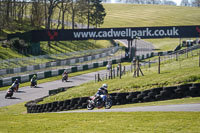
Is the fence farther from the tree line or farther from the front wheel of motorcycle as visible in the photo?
the front wheel of motorcycle

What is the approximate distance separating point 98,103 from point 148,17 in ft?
374

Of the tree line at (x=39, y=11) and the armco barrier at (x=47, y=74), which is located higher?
the tree line at (x=39, y=11)

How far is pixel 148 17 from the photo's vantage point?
128 metres

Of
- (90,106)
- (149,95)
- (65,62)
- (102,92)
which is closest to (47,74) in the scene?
(65,62)

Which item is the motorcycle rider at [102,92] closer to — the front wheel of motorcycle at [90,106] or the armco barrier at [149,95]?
the front wheel of motorcycle at [90,106]

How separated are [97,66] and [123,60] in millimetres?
6612

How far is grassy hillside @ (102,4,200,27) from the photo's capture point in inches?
4618

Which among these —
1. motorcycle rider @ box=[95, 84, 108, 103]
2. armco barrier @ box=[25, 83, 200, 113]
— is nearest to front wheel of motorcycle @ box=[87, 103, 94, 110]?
motorcycle rider @ box=[95, 84, 108, 103]

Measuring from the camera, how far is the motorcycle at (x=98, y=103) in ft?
55.8

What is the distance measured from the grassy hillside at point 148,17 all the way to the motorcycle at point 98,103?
98.8 meters

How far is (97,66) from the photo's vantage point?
53.3 meters

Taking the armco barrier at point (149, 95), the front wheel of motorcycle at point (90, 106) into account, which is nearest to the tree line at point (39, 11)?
the armco barrier at point (149, 95)

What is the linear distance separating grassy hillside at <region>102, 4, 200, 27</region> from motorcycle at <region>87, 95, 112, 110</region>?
324 feet

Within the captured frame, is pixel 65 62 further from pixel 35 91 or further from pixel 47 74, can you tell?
pixel 35 91
